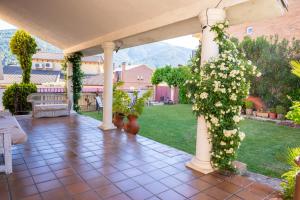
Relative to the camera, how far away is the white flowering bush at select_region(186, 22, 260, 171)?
2.89 m

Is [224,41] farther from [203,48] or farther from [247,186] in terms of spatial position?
[247,186]

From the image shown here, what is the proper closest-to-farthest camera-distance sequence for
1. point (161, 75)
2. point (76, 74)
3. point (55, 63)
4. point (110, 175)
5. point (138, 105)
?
point (110, 175)
point (138, 105)
point (76, 74)
point (161, 75)
point (55, 63)

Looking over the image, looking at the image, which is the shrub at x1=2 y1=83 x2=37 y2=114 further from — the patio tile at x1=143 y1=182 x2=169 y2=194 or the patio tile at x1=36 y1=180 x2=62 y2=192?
the patio tile at x1=143 y1=182 x2=169 y2=194

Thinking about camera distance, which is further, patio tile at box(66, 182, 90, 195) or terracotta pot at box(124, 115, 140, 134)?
terracotta pot at box(124, 115, 140, 134)

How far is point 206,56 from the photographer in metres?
3.18


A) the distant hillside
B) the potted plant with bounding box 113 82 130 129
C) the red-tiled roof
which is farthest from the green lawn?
the distant hillside

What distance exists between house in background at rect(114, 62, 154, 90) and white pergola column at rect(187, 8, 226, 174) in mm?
20756

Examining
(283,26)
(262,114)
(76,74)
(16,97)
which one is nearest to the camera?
(16,97)

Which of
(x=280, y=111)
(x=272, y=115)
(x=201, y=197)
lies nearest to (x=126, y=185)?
(x=201, y=197)

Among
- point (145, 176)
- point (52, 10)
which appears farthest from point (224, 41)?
point (52, 10)

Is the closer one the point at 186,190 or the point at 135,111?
the point at 186,190

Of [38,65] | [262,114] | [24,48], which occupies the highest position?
[38,65]

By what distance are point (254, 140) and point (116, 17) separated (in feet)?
15.6

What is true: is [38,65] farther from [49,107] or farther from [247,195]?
[247,195]
